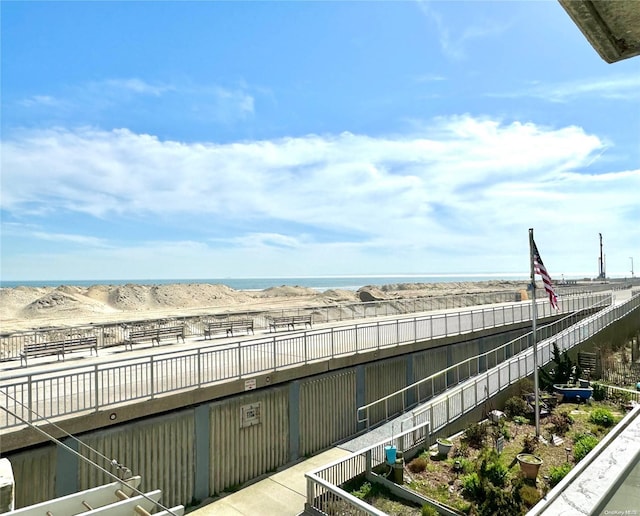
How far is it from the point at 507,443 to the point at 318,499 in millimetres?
7398

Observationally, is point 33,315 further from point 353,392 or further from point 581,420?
point 581,420

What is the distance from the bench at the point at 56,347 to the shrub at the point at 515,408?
16.3m

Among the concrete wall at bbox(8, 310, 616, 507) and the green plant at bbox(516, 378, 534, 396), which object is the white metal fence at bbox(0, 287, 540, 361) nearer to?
the concrete wall at bbox(8, 310, 616, 507)

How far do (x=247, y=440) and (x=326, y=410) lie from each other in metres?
3.15

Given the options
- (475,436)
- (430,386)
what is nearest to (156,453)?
(475,436)

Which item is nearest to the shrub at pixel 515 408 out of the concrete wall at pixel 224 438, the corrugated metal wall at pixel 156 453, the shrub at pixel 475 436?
the concrete wall at pixel 224 438

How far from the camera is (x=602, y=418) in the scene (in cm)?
1502

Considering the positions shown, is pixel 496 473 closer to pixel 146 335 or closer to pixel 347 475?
pixel 347 475

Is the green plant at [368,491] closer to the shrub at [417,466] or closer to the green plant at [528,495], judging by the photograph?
the shrub at [417,466]

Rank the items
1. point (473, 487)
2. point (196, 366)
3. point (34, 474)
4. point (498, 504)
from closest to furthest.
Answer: point (34, 474)
point (498, 504)
point (473, 487)
point (196, 366)

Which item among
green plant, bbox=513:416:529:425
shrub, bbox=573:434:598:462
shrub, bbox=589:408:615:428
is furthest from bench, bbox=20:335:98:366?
shrub, bbox=589:408:615:428

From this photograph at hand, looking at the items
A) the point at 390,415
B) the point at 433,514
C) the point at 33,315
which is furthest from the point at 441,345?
the point at 33,315

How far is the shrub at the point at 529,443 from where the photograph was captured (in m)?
12.7

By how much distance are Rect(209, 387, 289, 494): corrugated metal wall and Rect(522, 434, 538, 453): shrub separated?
737 cm
